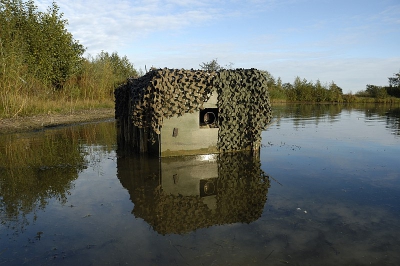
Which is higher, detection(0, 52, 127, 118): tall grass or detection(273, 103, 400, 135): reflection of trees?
detection(0, 52, 127, 118): tall grass

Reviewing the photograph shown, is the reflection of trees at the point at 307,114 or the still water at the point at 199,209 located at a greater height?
the reflection of trees at the point at 307,114

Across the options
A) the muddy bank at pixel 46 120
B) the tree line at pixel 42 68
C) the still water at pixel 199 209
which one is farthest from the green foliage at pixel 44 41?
the still water at pixel 199 209

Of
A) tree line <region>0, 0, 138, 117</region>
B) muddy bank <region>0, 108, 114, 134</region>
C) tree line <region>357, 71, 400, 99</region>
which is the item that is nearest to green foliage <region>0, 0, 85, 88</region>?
tree line <region>0, 0, 138, 117</region>

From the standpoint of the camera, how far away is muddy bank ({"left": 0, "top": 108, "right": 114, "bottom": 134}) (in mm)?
17469

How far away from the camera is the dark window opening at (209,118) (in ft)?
38.4

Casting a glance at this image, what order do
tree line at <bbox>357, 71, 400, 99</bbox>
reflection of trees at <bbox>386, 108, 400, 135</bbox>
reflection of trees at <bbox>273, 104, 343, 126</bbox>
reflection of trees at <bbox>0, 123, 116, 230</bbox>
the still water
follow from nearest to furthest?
1. the still water
2. reflection of trees at <bbox>0, 123, 116, 230</bbox>
3. reflection of trees at <bbox>386, 108, 400, 135</bbox>
4. reflection of trees at <bbox>273, 104, 343, 126</bbox>
5. tree line at <bbox>357, 71, 400, 99</bbox>

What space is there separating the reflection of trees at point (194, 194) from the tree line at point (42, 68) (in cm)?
1249

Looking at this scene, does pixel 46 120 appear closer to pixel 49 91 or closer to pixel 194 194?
pixel 49 91

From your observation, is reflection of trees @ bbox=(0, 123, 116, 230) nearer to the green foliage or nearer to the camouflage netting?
the camouflage netting

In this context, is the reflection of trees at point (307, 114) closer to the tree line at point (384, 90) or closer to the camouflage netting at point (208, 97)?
the camouflage netting at point (208, 97)

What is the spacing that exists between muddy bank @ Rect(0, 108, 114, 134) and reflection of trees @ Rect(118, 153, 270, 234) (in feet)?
34.5

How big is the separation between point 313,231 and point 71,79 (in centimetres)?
3069

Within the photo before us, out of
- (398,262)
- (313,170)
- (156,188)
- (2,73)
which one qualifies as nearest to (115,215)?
(156,188)

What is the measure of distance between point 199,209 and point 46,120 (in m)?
18.1
